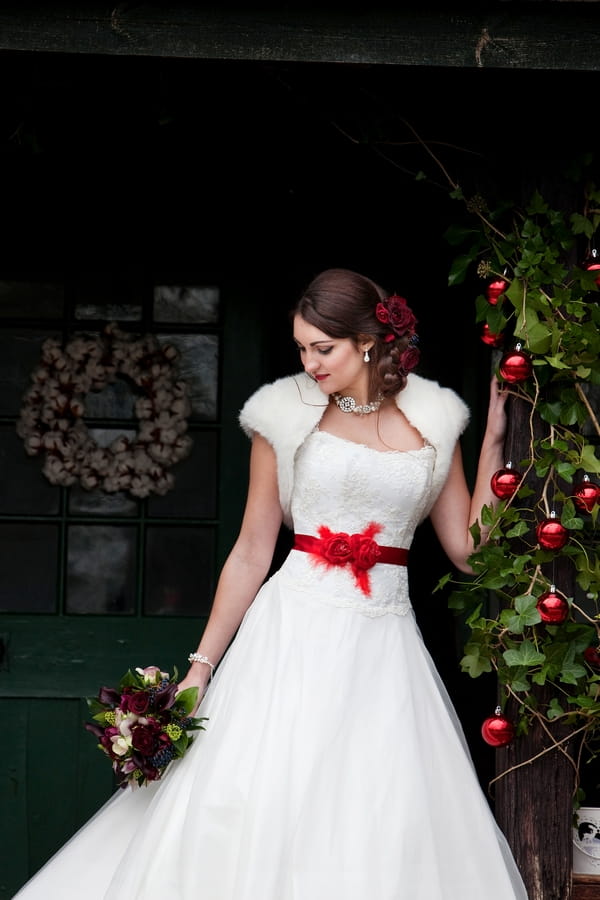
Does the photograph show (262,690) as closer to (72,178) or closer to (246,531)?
(246,531)

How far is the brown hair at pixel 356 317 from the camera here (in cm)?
328

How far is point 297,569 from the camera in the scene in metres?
3.34

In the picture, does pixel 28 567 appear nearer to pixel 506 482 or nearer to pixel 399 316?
pixel 399 316

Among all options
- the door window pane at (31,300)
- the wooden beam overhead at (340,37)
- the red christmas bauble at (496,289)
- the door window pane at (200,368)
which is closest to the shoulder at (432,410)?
the red christmas bauble at (496,289)

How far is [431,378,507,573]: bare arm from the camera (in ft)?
10.9

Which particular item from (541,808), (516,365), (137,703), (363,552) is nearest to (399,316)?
(516,365)

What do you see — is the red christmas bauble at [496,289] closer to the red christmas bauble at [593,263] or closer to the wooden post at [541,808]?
the red christmas bauble at [593,263]

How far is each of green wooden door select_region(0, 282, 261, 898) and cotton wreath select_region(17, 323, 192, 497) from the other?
0.15 ft

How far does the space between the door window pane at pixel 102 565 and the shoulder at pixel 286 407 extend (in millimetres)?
1084

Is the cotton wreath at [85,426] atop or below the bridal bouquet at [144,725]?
atop

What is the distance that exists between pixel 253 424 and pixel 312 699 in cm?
86

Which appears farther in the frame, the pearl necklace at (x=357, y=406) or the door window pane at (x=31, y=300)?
the door window pane at (x=31, y=300)

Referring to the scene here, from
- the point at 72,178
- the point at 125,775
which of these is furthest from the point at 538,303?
the point at 72,178

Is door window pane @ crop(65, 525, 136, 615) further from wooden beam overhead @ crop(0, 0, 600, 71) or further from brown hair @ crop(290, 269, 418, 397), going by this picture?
wooden beam overhead @ crop(0, 0, 600, 71)
